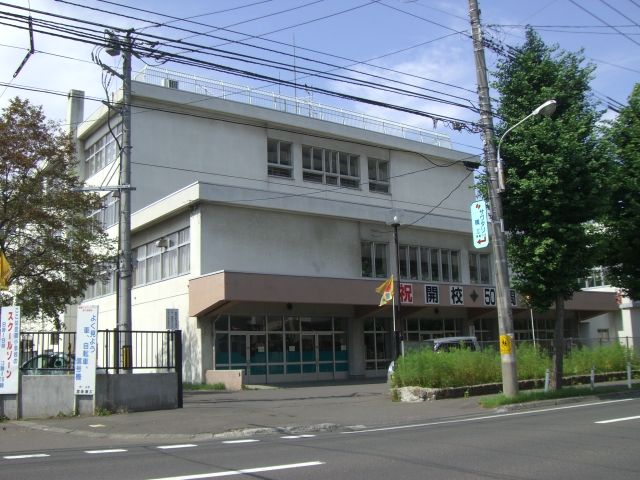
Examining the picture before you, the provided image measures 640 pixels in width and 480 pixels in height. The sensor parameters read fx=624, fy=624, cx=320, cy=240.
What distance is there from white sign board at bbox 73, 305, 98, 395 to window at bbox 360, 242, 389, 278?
17715mm

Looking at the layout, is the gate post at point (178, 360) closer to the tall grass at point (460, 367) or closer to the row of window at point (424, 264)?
the tall grass at point (460, 367)

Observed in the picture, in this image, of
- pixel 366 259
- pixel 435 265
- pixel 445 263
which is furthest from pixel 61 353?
pixel 445 263

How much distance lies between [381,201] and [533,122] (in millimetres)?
22908

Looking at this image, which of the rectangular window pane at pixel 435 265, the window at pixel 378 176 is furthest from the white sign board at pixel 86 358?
the window at pixel 378 176

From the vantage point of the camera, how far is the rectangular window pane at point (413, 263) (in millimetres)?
32969

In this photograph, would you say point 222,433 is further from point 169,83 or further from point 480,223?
point 169,83

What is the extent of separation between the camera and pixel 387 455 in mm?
8977

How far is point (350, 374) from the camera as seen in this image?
101 ft

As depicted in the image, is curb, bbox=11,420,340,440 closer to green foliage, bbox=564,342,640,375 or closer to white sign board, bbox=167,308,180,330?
white sign board, bbox=167,308,180,330

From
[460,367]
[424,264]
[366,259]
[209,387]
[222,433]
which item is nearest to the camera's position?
[222,433]

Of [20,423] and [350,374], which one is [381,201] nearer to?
[350,374]

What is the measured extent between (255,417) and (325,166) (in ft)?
85.7

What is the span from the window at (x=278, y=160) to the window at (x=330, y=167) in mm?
954

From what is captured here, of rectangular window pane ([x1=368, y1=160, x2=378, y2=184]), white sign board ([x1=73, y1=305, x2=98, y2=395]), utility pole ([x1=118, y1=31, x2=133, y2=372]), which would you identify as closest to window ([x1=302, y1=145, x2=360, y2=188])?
rectangular window pane ([x1=368, y1=160, x2=378, y2=184])
